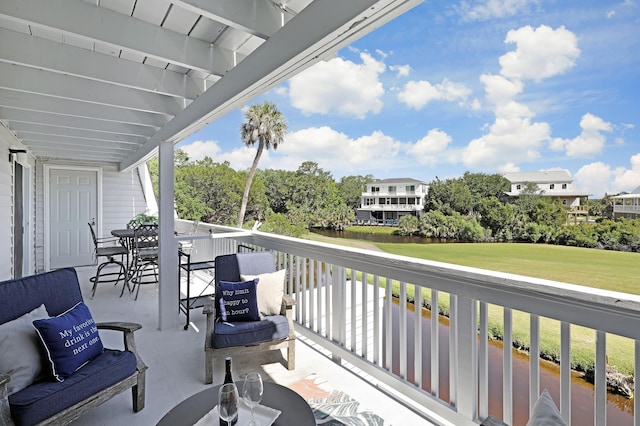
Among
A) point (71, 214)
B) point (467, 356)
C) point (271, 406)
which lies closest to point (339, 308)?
point (467, 356)

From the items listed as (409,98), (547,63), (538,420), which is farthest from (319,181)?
(538,420)

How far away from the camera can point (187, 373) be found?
9.62ft

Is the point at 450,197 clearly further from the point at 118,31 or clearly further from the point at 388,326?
the point at 118,31

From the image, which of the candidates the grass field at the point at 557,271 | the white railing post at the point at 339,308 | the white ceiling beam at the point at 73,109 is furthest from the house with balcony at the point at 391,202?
the white ceiling beam at the point at 73,109

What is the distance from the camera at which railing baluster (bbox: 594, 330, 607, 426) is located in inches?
62.1

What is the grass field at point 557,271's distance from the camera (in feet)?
7.04

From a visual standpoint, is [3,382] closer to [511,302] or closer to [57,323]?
[57,323]

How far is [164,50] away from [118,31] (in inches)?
10.7

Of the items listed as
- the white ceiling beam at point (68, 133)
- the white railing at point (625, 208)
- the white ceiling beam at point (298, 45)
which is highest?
the white ceiling beam at point (68, 133)

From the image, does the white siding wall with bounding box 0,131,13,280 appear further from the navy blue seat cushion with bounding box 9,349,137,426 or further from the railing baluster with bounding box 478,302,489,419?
the railing baluster with bounding box 478,302,489,419

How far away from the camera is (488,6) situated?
46.5 ft

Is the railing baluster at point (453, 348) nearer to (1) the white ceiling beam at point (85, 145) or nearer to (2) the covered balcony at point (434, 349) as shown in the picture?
(2) the covered balcony at point (434, 349)

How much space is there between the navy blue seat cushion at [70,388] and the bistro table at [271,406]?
2.50ft

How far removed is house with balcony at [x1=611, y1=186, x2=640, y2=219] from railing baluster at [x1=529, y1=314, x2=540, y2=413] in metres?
2.03
